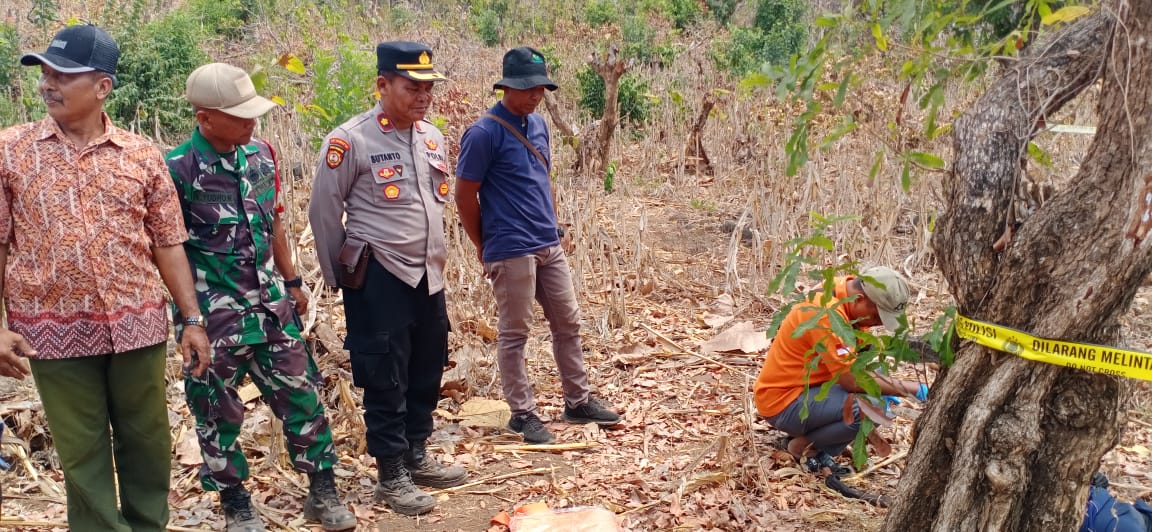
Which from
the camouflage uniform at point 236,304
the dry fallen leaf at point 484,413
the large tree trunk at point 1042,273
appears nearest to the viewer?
the large tree trunk at point 1042,273

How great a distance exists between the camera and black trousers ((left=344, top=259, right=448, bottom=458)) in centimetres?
332

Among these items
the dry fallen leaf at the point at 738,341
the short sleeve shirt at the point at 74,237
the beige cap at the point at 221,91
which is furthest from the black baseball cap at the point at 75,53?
the dry fallen leaf at the point at 738,341

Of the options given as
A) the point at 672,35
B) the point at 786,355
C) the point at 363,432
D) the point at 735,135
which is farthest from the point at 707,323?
the point at 672,35

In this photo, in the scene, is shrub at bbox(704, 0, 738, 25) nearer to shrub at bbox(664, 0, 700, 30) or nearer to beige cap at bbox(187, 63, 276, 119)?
shrub at bbox(664, 0, 700, 30)

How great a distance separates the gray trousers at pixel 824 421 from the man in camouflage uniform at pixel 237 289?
177cm

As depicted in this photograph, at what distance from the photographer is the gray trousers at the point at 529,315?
392cm

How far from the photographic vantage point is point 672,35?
47.3 feet

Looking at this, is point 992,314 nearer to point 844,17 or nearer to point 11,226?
point 844,17

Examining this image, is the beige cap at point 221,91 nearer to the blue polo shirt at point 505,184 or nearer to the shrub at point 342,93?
the blue polo shirt at point 505,184

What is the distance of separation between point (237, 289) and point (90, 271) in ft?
1.60

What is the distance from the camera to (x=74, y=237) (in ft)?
8.54

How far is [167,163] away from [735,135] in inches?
250

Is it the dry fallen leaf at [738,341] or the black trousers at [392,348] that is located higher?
the black trousers at [392,348]

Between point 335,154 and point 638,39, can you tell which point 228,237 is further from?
point 638,39
